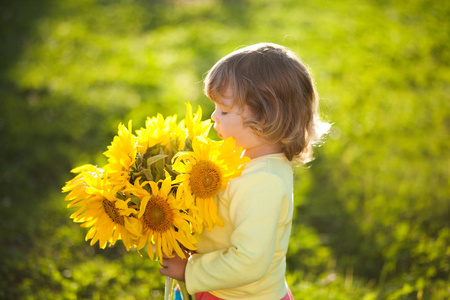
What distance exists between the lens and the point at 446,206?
3.75 metres

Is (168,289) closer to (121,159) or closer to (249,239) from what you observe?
(249,239)

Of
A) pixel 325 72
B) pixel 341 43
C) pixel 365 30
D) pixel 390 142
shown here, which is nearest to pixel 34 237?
pixel 390 142

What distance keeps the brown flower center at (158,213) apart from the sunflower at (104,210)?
0.05m

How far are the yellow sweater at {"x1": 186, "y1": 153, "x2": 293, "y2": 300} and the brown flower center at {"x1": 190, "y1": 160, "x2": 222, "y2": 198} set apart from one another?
3.9 inches

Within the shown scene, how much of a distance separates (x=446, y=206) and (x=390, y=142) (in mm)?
1376

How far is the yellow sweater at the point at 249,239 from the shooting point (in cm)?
168

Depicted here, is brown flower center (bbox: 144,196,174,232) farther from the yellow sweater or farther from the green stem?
the green stem

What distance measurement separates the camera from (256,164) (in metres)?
1.85

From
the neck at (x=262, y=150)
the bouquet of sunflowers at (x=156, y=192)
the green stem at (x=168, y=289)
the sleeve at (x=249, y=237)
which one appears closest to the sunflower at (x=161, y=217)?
the bouquet of sunflowers at (x=156, y=192)

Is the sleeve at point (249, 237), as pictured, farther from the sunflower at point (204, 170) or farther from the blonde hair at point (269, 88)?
the blonde hair at point (269, 88)

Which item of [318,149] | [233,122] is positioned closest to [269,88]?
[233,122]

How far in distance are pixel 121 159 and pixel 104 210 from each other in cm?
21

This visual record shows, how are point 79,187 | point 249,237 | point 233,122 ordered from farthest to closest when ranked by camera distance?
1. point 233,122
2. point 79,187
3. point 249,237

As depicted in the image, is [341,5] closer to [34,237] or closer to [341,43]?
[341,43]
